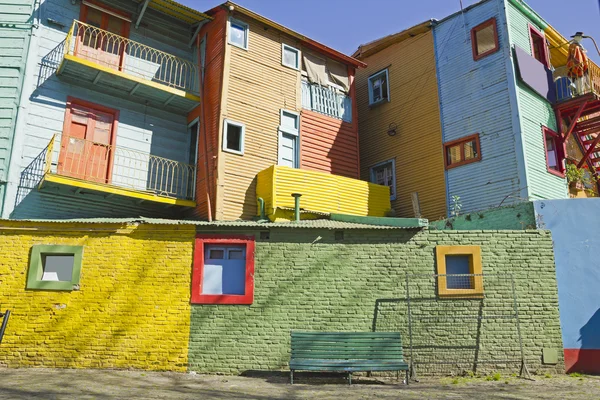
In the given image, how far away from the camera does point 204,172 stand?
13984mm

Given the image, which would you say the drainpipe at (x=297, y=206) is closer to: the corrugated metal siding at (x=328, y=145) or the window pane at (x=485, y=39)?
the corrugated metal siding at (x=328, y=145)

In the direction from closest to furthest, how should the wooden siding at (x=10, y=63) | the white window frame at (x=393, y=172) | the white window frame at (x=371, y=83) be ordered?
the wooden siding at (x=10, y=63) → the white window frame at (x=393, y=172) → the white window frame at (x=371, y=83)

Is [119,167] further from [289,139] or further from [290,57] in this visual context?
[290,57]

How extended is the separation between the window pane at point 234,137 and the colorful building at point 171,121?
32 millimetres

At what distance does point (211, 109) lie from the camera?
14.4 meters

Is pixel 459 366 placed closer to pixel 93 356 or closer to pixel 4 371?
pixel 93 356

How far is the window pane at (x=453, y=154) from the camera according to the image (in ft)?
51.1

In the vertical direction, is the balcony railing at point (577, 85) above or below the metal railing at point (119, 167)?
above

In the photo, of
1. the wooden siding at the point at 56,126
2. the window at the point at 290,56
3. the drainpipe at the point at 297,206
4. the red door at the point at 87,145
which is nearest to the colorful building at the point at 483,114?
the window at the point at 290,56

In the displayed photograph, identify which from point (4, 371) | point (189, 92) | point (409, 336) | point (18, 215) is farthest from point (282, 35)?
point (4, 371)

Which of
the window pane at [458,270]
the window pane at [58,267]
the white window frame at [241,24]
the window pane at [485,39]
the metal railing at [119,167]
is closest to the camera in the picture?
the window pane at [58,267]

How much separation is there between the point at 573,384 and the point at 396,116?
11090mm

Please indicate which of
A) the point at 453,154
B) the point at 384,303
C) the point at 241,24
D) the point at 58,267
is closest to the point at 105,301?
the point at 58,267

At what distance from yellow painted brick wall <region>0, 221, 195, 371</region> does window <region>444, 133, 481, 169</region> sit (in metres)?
9.18
